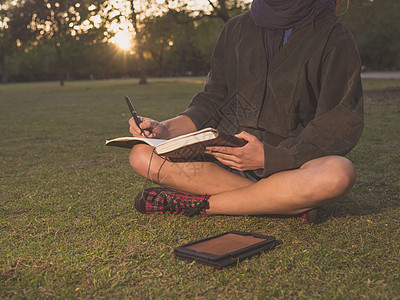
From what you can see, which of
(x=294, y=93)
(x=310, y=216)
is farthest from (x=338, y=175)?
(x=294, y=93)

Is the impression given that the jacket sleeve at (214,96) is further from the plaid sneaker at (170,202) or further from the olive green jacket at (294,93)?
the plaid sneaker at (170,202)

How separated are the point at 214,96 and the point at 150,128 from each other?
52cm

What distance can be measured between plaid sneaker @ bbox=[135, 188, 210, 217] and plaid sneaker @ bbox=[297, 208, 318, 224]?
0.54 m

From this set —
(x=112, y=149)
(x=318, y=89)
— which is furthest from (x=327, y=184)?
(x=112, y=149)

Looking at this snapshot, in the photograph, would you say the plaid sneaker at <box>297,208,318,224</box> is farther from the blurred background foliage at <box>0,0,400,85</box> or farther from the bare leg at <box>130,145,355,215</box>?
the blurred background foliage at <box>0,0,400,85</box>

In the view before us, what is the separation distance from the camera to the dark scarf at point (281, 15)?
244cm

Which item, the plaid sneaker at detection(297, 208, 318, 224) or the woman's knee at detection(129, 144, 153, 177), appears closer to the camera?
the plaid sneaker at detection(297, 208, 318, 224)

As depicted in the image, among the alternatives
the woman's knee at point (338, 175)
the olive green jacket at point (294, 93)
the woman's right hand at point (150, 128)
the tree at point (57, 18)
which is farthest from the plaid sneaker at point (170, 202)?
the tree at point (57, 18)

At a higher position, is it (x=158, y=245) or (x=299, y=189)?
(x=299, y=189)

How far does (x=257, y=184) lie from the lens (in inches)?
94.8

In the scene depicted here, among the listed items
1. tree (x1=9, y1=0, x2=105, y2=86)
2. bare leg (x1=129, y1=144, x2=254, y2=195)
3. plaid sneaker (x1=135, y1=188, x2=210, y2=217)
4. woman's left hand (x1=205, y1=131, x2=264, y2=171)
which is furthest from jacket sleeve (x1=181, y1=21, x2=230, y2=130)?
tree (x1=9, y1=0, x2=105, y2=86)

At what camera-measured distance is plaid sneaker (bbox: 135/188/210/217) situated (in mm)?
2586

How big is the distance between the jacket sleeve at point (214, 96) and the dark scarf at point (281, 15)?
1.14ft

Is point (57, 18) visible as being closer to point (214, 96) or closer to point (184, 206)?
point (214, 96)
